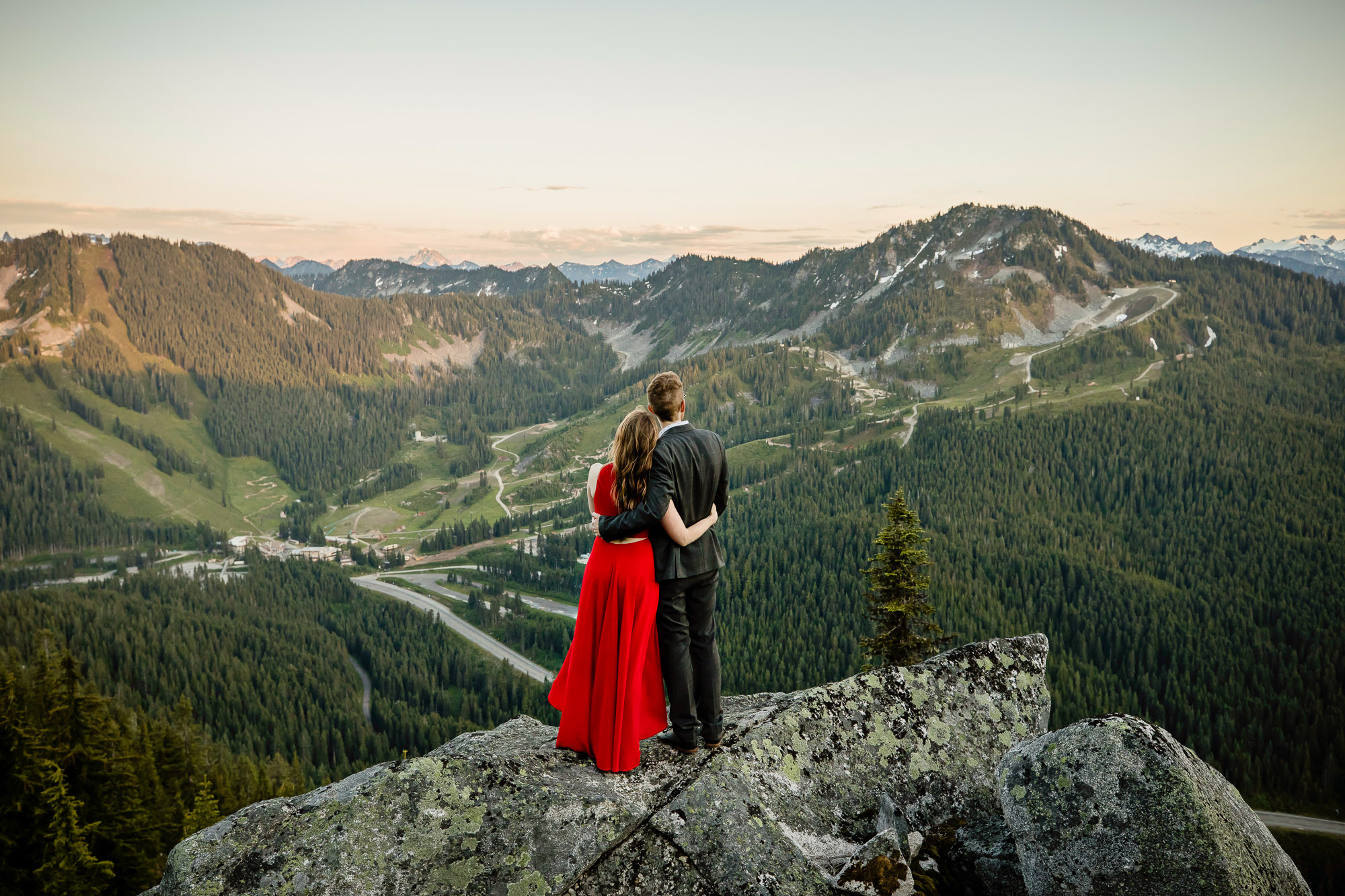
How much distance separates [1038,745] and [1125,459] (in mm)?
214322

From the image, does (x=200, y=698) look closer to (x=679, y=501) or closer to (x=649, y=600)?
(x=649, y=600)

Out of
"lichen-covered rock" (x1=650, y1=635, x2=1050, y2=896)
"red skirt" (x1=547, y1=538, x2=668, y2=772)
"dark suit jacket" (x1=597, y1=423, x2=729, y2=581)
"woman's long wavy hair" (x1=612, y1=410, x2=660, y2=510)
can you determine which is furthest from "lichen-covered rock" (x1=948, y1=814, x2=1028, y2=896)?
"woman's long wavy hair" (x1=612, y1=410, x2=660, y2=510)

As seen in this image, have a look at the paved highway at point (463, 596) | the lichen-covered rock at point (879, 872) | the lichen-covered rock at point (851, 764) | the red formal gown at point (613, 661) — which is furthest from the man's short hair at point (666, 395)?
the paved highway at point (463, 596)

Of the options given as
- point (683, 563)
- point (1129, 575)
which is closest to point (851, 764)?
point (683, 563)

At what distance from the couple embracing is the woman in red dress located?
1 cm

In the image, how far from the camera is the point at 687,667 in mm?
9547

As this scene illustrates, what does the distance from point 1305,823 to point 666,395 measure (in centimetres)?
12218

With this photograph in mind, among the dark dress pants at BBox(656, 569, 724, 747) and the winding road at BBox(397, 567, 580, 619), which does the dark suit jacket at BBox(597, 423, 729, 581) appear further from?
the winding road at BBox(397, 567, 580, 619)

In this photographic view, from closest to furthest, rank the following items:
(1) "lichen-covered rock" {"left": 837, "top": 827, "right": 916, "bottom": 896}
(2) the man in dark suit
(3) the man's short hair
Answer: (1) "lichen-covered rock" {"left": 837, "top": 827, "right": 916, "bottom": 896} < (2) the man in dark suit < (3) the man's short hair

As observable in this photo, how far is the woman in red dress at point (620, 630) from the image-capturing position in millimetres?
9141

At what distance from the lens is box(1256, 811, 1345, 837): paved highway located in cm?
8789

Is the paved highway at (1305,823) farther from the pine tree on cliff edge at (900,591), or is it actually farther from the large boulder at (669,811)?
the large boulder at (669,811)

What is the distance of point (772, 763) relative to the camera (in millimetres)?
9336

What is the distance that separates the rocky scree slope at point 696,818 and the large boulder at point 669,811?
2cm
